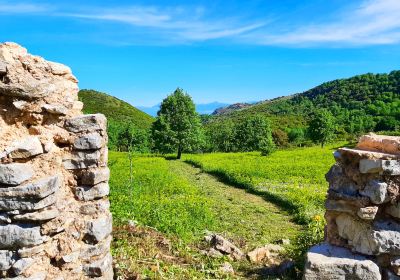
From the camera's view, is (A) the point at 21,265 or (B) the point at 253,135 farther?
(B) the point at 253,135

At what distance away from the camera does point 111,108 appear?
130 metres

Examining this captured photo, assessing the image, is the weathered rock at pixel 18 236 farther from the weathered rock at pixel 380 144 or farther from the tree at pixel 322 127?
the tree at pixel 322 127

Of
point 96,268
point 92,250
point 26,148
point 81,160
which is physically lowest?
point 96,268

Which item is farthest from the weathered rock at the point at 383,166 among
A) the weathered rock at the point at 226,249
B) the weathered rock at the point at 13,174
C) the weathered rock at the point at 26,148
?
the weathered rock at the point at 13,174

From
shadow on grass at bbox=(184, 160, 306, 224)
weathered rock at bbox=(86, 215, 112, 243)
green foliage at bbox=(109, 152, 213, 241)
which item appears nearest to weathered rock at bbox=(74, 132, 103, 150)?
weathered rock at bbox=(86, 215, 112, 243)

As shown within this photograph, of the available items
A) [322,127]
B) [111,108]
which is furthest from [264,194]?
[111,108]

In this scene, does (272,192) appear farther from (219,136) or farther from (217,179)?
(219,136)

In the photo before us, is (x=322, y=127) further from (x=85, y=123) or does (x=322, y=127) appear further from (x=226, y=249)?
(x=85, y=123)

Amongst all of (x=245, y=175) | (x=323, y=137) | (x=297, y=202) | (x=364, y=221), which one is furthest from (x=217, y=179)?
(x=323, y=137)

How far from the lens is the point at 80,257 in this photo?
19.1 ft

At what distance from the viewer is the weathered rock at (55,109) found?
551cm

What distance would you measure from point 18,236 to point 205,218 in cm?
829

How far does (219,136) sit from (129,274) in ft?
226

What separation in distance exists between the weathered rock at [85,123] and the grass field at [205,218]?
2.83m
